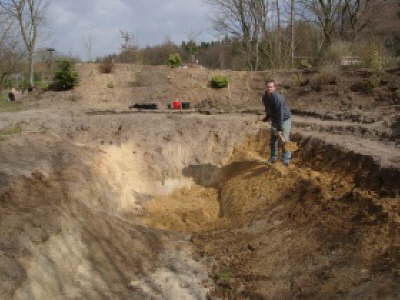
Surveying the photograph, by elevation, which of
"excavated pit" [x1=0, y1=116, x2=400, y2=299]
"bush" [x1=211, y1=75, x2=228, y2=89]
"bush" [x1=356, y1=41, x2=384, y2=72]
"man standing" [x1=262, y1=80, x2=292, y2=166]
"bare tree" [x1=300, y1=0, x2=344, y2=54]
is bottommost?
"excavated pit" [x1=0, y1=116, x2=400, y2=299]

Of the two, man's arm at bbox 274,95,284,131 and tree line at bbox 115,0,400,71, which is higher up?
tree line at bbox 115,0,400,71

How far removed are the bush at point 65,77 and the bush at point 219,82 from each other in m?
6.61

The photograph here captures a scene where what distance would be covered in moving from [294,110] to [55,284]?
11.3 metres

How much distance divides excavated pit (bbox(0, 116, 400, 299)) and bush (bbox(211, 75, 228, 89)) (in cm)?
815

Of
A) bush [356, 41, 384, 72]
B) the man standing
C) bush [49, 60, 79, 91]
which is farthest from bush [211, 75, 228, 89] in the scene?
the man standing

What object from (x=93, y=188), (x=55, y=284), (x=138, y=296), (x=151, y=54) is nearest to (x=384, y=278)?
(x=138, y=296)

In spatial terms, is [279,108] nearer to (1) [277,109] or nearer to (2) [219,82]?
(1) [277,109]

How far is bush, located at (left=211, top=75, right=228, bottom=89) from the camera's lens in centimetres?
1803

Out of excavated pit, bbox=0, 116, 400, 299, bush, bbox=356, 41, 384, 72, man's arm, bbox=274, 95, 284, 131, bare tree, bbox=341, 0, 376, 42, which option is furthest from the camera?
bare tree, bbox=341, 0, 376, 42

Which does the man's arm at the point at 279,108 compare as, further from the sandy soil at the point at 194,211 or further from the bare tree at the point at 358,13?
the bare tree at the point at 358,13

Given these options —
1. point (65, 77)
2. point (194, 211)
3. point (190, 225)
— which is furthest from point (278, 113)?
point (65, 77)

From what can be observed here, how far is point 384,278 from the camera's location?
4160 millimetres

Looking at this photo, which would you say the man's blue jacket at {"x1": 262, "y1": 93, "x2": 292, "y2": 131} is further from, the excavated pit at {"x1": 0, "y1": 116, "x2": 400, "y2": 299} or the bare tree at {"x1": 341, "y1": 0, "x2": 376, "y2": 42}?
the bare tree at {"x1": 341, "y1": 0, "x2": 376, "y2": 42}

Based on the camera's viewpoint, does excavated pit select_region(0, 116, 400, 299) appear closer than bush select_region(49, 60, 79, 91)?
Yes
